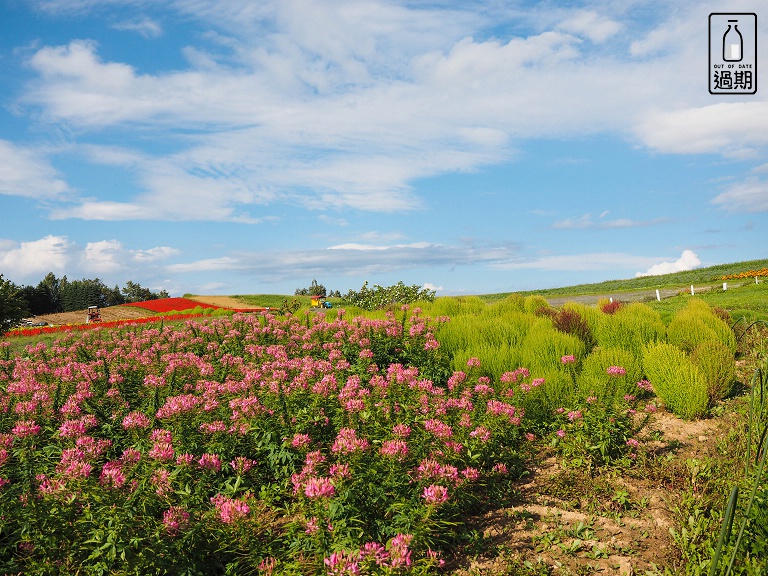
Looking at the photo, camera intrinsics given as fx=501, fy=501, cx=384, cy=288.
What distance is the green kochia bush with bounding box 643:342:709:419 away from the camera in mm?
6387

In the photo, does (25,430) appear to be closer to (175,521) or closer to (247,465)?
(247,465)

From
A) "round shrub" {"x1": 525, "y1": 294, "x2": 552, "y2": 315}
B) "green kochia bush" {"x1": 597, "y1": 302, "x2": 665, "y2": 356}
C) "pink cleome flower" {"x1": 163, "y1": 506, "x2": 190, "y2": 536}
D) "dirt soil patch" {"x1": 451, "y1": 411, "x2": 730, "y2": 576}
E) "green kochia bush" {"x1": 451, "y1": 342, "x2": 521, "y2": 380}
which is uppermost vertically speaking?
"round shrub" {"x1": 525, "y1": 294, "x2": 552, "y2": 315}

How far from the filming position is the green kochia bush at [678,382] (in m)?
6.39

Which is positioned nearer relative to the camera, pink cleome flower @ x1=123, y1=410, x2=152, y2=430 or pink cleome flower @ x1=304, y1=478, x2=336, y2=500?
pink cleome flower @ x1=304, y1=478, x2=336, y2=500

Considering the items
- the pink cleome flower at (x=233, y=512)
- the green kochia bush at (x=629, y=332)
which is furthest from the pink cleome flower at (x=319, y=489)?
the green kochia bush at (x=629, y=332)

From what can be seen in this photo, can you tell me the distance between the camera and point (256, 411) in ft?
15.5

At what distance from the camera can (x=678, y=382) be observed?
255 inches

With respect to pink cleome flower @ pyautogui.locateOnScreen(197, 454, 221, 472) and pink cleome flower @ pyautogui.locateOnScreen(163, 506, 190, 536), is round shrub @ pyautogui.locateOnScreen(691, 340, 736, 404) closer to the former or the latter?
pink cleome flower @ pyautogui.locateOnScreen(197, 454, 221, 472)

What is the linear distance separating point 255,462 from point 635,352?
274 inches

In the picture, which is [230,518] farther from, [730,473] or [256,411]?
[730,473]

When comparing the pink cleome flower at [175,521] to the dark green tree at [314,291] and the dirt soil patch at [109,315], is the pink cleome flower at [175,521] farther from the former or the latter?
the dark green tree at [314,291]

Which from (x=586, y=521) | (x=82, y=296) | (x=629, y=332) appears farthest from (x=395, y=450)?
(x=82, y=296)

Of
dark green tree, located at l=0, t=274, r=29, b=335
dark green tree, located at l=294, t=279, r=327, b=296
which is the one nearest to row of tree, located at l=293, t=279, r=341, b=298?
dark green tree, located at l=294, t=279, r=327, b=296

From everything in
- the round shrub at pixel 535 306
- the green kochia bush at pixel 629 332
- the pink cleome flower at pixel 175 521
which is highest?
the round shrub at pixel 535 306
